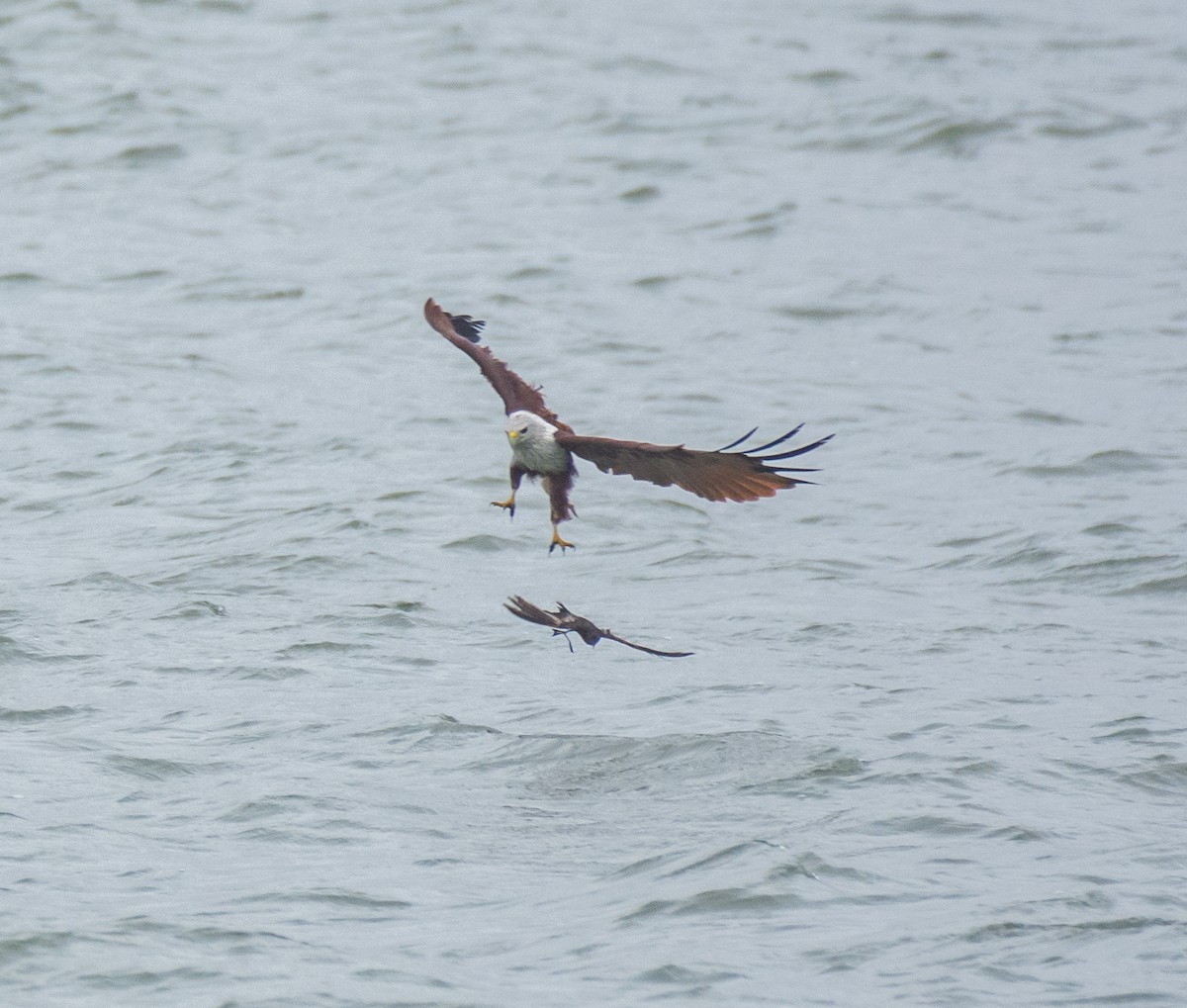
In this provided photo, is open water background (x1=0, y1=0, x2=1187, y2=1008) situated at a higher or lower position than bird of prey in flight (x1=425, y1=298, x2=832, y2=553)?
lower

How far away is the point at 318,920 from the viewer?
5.70 meters

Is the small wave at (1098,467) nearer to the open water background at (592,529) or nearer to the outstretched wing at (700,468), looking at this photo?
the open water background at (592,529)

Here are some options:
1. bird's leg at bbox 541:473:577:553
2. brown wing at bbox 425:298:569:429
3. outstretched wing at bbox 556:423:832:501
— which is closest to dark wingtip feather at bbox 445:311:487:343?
brown wing at bbox 425:298:569:429

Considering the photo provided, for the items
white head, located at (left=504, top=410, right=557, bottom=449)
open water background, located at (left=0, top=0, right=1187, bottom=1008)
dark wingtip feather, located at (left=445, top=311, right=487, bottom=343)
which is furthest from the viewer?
dark wingtip feather, located at (left=445, top=311, right=487, bottom=343)

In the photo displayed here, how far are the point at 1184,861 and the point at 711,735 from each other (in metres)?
1.68

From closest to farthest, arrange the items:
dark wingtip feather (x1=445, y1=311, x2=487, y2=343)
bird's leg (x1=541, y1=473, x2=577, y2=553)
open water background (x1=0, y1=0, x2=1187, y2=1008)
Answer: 1. open water background (x1=0, y1=0, x2=1187, y2=1008)
2. bird's leg (x1=541, y1=473, x2=577, y2=553)
3. dark wingtip feather (x1=445, y1=311, x2=487, y2=343)

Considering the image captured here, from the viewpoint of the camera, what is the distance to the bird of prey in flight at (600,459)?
6.12 metres

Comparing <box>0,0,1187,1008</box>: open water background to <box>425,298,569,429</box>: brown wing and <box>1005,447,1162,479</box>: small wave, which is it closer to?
<box>1005,447,1162,479</box>: small wave

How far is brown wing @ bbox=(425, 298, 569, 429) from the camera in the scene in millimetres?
7055

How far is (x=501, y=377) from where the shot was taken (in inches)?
284

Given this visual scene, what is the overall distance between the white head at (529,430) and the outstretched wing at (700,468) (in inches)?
9.8

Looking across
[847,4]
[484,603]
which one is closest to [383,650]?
[484,603]

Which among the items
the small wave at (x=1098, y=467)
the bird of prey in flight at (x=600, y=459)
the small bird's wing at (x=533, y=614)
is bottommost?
the small wave at (x=1098, y=467)

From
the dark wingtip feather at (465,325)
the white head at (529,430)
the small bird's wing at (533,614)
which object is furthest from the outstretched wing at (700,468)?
the dark wingtip feather at (465,325)
